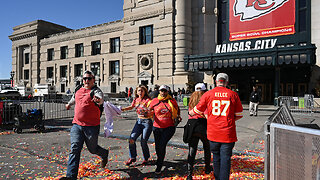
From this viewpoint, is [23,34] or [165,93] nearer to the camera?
[165,93]

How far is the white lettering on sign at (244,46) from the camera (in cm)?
2309

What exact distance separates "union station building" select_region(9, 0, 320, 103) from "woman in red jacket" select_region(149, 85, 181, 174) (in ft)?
62.5

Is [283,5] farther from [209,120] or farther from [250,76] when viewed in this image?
[209,120]

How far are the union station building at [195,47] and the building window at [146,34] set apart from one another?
0.13 m

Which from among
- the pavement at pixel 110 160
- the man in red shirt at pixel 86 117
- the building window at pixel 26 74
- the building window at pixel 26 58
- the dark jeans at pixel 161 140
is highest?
the building window at pixel 26 58

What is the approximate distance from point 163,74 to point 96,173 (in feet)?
82.4

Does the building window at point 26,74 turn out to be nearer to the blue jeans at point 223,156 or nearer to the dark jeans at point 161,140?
the dark jeans at point 161,140

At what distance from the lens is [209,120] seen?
371 cm

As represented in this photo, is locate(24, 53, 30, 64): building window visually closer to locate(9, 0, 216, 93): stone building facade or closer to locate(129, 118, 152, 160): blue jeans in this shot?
locate(9, 0, 216, 93): stone building facade

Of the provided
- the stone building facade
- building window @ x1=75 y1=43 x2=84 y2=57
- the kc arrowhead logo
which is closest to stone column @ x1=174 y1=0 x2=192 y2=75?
the stone building facade

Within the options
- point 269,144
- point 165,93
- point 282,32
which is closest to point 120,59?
point 282,32

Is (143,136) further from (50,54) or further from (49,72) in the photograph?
(50,54)

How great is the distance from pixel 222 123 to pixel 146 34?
1154 inches

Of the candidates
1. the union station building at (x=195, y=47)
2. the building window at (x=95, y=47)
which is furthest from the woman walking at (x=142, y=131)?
the building window at (x=95, y=47)
